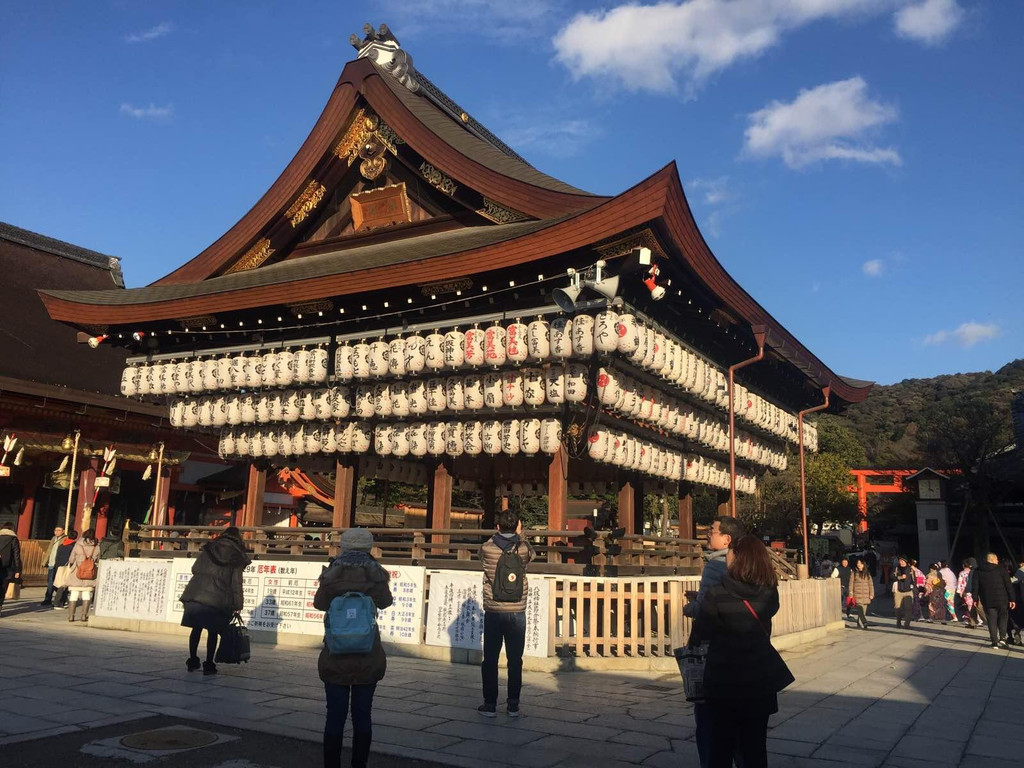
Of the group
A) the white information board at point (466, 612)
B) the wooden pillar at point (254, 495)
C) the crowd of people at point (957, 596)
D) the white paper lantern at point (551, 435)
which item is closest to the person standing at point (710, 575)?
the white information board at point (466, 612)

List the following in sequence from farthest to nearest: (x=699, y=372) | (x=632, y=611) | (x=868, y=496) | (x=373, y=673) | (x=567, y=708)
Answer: (x=868, y=496) < (x=699, y=372) < (x=632, y=611) < (x=567, y=708) < (x=373, y=673)

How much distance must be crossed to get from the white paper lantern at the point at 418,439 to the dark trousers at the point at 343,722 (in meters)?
9.88

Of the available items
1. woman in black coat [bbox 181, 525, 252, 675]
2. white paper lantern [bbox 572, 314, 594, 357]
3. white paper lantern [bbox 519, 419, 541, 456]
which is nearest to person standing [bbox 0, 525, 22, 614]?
woman in black coat [bbox 181, 525, 252, 675]

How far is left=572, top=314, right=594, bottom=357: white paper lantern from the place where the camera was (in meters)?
12.7

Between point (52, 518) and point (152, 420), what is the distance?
4380 mm

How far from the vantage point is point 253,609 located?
13.9 meters

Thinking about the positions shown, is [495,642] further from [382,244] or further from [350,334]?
[382,244]

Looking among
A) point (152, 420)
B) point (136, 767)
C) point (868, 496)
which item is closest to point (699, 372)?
point (136, 767)

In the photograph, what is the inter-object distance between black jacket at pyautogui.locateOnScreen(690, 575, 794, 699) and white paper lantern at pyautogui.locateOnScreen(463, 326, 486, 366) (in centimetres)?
961

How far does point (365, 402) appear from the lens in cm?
1584

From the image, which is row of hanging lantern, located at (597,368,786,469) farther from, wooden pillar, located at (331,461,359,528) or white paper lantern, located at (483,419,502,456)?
wooden pillar, located at (331,461,359,528)

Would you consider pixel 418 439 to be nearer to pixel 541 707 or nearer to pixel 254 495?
pixel 254 495

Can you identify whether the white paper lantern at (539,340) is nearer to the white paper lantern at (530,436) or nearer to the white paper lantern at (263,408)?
the white paper lantern at (530,436)

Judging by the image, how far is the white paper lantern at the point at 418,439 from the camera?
49.9ft
